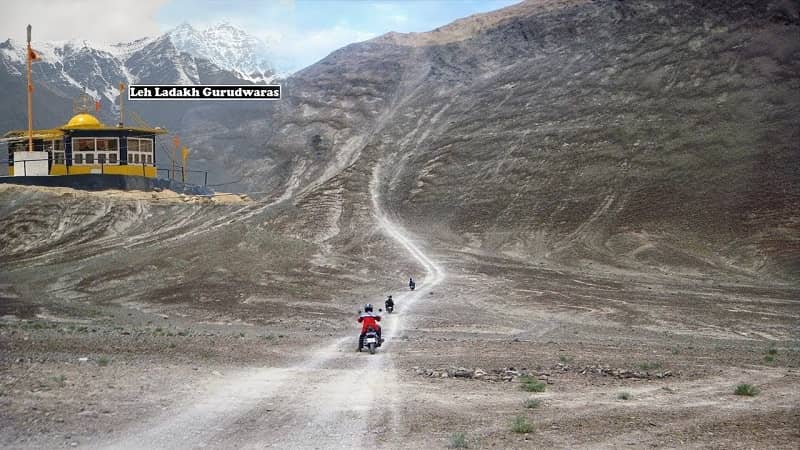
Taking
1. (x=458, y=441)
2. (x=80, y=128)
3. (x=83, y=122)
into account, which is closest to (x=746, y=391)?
(x=458, y=441)

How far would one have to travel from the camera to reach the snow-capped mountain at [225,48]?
497ft

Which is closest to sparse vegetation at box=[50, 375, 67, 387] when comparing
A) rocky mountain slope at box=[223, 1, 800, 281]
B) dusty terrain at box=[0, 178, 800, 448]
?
dusty terrain at box=[0, 178, 800, 448]

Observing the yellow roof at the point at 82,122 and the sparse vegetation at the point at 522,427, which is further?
the yellow roof at the point at 82,122

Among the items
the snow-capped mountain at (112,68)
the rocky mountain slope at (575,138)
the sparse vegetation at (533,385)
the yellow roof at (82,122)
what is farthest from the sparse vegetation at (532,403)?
the snow-capped mountain at (112,68)

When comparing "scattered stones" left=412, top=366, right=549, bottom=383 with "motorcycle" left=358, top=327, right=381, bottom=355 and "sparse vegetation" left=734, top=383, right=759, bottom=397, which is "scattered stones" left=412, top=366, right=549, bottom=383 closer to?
"motorcycle" left=358, top=327, right=381, bottom=355

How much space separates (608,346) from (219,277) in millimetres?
25823

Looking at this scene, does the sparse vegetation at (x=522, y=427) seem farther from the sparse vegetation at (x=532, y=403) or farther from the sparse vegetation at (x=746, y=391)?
the sparse vegetation at (x=746, y=391)

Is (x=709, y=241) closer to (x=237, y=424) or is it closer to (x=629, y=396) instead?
(x=629, y=396)

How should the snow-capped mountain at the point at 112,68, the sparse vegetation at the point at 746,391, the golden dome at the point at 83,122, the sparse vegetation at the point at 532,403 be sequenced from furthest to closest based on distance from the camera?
the snow-capped mountain at the point at 112,68 < the golden dome at the point at 83,122 < the sparse vegetation at the point at 746,391 < the sparse vegetation at the point at 532,403

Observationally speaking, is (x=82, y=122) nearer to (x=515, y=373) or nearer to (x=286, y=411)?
(x=515, y=373)

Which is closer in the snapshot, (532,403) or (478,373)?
(532,403)

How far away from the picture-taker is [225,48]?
160875 millimetres

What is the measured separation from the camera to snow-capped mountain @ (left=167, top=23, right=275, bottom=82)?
15162cm

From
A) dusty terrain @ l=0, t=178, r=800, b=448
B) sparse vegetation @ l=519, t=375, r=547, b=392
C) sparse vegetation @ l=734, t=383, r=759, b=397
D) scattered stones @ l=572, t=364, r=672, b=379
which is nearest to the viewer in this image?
dusty terrain @ l=0, t=178, r=800, b=448
